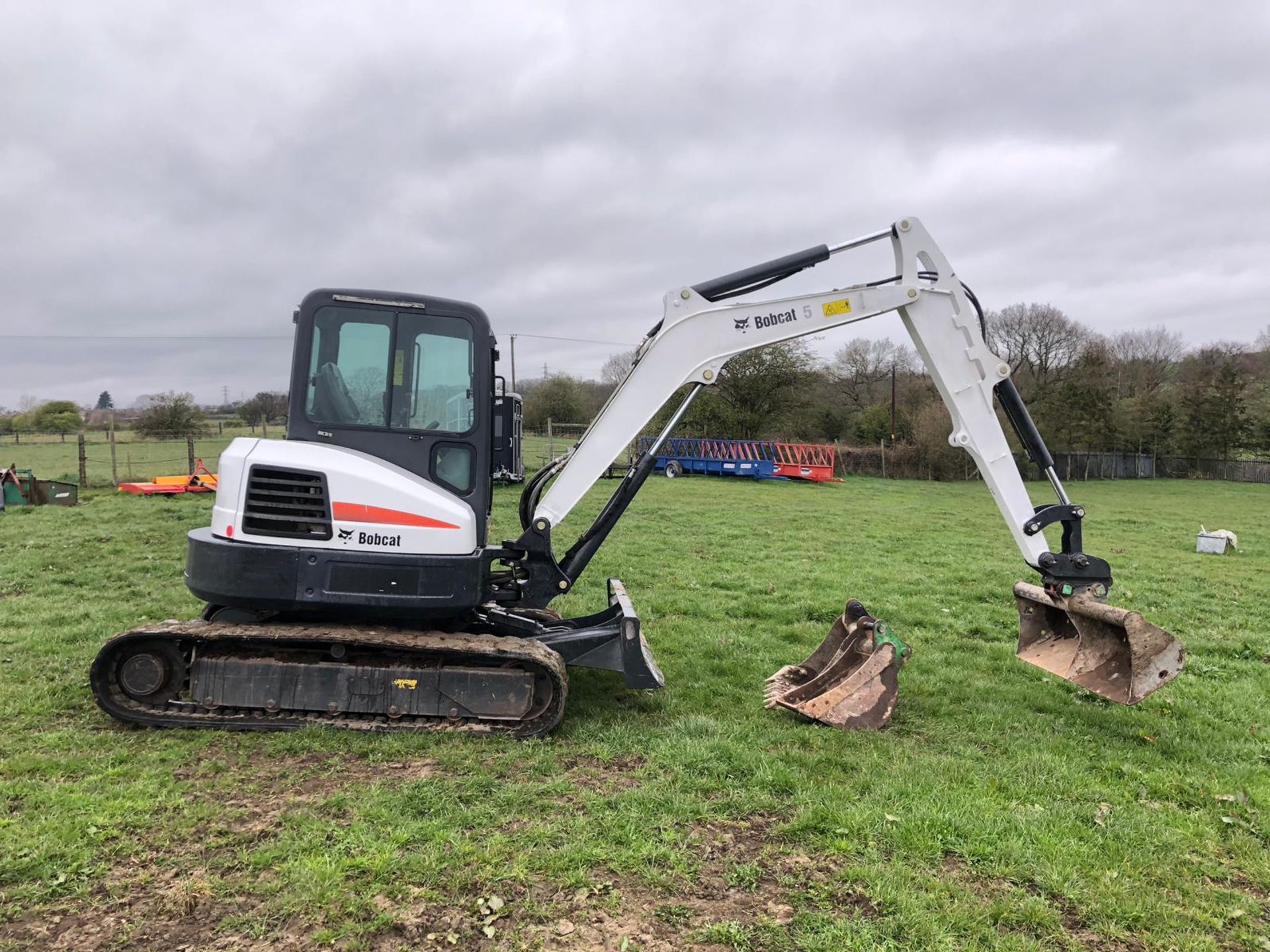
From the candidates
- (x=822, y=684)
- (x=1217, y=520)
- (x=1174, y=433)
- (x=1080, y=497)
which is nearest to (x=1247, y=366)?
(x=1174, y=433)

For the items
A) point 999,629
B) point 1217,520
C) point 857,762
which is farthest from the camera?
point 1217,520

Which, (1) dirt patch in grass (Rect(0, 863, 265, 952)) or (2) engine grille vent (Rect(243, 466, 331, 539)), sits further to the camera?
(2) engine grille vent (Rect(243, 466, 331, 539))

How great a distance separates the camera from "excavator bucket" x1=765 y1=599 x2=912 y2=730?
228 inches

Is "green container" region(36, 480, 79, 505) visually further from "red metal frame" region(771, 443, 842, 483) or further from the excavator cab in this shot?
"red metal frame" region(771, 443, 842, 483)

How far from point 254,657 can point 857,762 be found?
4.20m

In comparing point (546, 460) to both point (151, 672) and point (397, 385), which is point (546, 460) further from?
point (151, 672)

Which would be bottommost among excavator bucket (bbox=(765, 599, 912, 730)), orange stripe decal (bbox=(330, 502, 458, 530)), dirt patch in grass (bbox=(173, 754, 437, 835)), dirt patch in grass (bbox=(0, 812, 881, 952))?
dirt patch in grass (bbox=(0, 812, 881, 952))

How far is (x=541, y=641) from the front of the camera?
579cm

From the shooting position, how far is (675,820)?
438cm

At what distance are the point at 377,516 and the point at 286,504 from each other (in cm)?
61

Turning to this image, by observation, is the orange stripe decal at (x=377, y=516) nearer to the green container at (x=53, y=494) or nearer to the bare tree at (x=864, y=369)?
the green container at (x=53, y=494)

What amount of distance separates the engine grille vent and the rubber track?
72 centimetres

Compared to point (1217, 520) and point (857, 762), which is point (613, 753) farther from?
point (1217, 520)

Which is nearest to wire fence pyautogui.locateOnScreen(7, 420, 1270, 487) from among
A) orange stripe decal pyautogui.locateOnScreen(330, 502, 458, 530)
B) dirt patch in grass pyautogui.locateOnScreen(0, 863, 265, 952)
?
orange stripe decal pyautogui.locateOnScreen(330, 502, 458, 530)
